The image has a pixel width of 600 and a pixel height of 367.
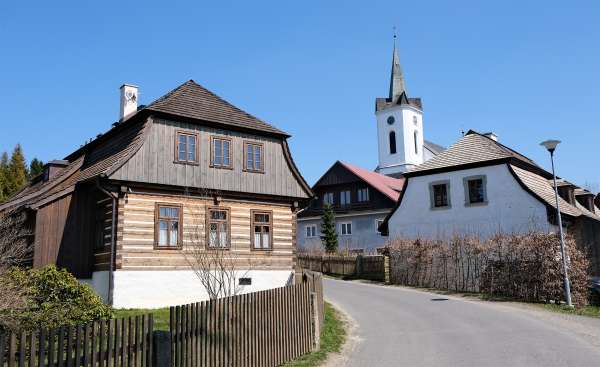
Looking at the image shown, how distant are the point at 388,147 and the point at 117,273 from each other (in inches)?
2820

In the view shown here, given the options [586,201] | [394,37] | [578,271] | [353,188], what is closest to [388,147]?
[394,37]

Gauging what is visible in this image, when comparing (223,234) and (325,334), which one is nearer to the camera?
(325,334)

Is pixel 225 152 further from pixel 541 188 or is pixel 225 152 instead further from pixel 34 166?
pixel 34 166

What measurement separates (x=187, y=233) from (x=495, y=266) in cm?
1370

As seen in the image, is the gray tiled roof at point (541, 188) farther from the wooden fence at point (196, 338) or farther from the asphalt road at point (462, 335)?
the wooden fence at point (196, 338)

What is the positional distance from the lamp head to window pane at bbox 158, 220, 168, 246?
48.6 ft

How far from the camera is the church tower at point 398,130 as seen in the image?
84.6 m

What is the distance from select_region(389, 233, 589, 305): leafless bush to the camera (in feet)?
71.2

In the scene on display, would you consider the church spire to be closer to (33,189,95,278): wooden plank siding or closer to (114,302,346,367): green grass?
(33,189,95,278): wooden plank siding

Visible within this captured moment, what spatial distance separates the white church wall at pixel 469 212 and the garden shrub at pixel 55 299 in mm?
21921

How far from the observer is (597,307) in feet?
68.6

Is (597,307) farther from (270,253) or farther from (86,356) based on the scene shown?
(86,356)

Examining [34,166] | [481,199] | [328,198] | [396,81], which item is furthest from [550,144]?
[396,81]

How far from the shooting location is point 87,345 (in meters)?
6.18
